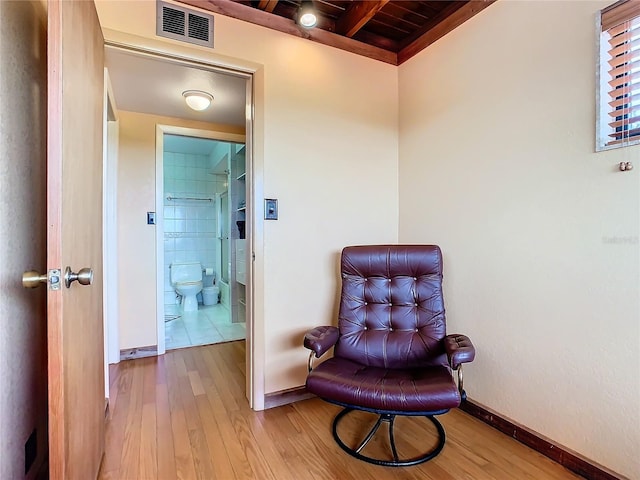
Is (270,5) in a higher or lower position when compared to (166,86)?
higher

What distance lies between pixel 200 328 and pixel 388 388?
Result: 9.20 feet

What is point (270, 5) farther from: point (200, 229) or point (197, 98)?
point (200, 229)

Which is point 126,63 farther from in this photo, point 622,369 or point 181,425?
point 622,369

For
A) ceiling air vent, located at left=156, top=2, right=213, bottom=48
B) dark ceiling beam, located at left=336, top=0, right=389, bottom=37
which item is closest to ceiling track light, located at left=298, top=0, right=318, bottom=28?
dark ceiling beam, located at left=336, top=0, right=389, bottom=37

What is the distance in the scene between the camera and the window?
1280mm

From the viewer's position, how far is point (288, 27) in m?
2.06

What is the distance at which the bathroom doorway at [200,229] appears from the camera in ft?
13.3

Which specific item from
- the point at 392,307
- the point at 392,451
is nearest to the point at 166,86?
the point at 392,307

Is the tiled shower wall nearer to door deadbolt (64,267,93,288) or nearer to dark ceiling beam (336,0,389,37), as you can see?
dark ceiling beam (336,0,389,37)

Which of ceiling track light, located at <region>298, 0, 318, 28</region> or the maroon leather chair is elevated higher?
ceiling track light, located at <region>298, 0, 318, 28</region>

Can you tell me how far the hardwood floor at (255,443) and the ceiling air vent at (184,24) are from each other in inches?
83.5

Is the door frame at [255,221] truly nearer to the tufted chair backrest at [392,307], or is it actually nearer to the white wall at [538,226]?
the tufted chair backrest at [392,307]

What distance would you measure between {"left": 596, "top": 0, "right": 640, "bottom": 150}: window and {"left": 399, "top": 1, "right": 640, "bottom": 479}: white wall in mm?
43

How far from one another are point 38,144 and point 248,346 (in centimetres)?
146
